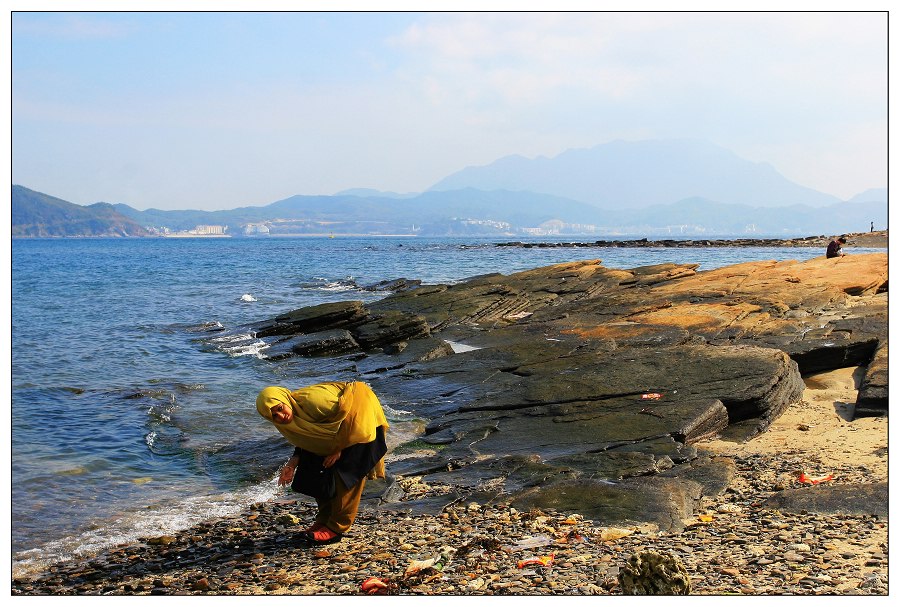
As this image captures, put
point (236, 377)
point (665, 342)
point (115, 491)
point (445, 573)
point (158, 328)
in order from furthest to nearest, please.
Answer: point (158, 328) → point (236, 377) → point (665, 342) → point (115, 491) → point (445, 573)

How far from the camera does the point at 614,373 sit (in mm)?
15438

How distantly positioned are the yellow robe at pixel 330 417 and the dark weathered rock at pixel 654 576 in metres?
3.27

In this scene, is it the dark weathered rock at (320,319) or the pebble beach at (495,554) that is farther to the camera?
the dark weathered rock at (320,319)

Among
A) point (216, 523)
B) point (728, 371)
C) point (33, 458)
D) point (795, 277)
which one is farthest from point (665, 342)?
point (33, 458)

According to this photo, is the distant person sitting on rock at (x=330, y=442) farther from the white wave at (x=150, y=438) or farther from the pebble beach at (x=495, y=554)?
the white wave at (x=150, y=438)

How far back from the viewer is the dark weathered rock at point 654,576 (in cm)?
638

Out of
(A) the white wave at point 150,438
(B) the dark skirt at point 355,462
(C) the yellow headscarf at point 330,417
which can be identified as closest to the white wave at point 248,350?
(A) the white wave at point 150,438

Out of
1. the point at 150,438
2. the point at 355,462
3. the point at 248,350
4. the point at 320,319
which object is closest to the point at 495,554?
the point at 355,462

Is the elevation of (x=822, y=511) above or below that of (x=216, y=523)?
above

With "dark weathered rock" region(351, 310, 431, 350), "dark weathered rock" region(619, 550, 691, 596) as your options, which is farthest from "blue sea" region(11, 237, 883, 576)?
"dark weathered rock" region(619, 550, 691, 596)

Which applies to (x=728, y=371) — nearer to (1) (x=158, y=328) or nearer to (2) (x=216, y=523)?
(2) (x=216, y=523)

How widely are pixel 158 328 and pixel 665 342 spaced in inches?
952

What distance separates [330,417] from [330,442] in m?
0.31

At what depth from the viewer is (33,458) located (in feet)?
47.2
